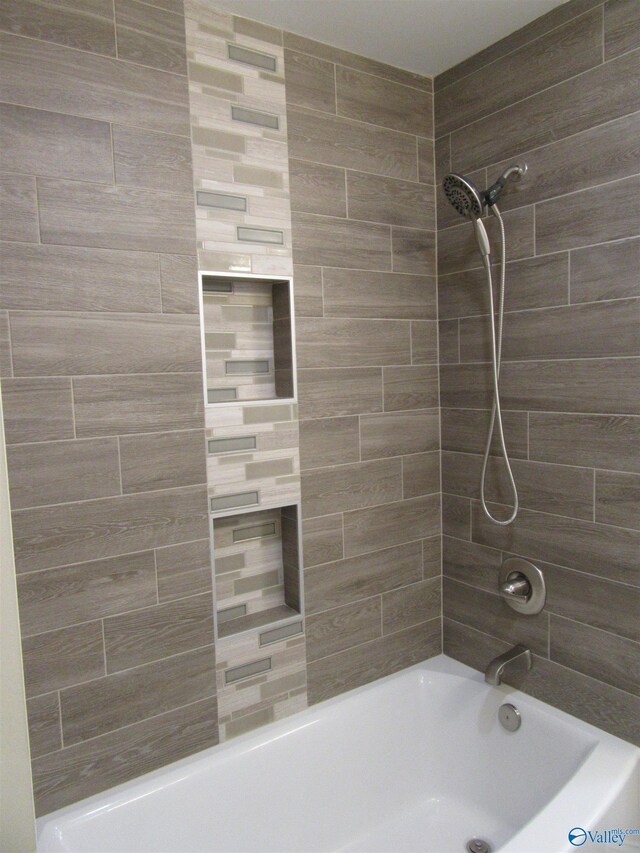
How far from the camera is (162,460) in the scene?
1.71m

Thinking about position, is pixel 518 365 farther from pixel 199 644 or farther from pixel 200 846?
A: pixel 200 846

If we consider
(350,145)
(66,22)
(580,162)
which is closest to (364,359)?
(350,145)

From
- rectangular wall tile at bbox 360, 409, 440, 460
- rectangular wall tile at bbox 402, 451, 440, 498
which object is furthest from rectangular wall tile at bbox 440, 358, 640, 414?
rectangular wall tile at bbox 402, 451, 440, 498

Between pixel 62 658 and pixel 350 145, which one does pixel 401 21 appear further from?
pixel 62 658

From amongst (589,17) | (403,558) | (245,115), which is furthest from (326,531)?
(589,17)

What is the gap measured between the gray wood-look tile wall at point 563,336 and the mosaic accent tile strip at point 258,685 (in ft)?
2.33

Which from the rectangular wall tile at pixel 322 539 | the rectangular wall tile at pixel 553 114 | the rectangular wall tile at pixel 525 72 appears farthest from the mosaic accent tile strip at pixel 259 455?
the rectangular wall tile at pixel 525 72

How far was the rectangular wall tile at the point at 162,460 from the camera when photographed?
5.46 ft

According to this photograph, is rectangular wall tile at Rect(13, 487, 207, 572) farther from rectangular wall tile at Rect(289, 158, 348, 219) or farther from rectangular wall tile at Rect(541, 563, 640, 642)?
rectangular wall tile at Rect(541, 563, 640, 642)

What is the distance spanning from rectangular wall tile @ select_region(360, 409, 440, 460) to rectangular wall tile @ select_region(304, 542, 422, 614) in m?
0.37

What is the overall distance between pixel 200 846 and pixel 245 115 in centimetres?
214

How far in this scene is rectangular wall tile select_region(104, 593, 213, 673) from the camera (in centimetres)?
167

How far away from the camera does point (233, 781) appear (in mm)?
1800

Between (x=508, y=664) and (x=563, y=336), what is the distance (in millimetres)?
1076
